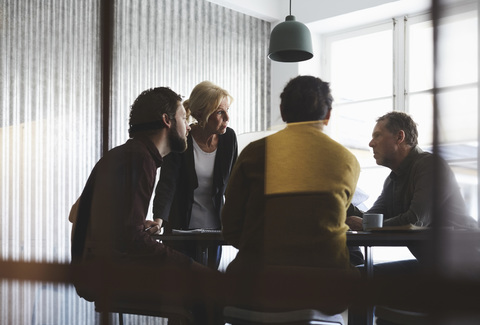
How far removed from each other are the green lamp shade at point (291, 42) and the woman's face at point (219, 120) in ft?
1.03

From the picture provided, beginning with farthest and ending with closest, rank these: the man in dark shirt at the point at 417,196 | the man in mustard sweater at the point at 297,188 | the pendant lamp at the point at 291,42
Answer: the pendant lamp at the point at 291,42
the man in mustard sweater at the point at 297,188
the man in dark shirt at the point at 417,196

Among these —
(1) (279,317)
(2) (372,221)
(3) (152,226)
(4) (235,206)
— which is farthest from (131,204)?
(2) (372,221)

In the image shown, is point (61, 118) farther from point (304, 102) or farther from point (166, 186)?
point (304, 102)

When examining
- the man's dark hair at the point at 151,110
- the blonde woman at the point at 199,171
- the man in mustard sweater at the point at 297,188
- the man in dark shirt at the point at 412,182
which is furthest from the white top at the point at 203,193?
the man in dark shirt at the point at 412,182

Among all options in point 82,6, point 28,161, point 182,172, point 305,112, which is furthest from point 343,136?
point 28,161

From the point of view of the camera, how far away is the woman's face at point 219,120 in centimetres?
145

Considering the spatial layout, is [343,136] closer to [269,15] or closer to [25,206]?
[269,15]

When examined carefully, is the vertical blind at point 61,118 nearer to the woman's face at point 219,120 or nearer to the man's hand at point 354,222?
the woman's face at point 219,120

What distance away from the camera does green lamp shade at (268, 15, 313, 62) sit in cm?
181

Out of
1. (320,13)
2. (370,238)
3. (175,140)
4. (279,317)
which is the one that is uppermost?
(320,13)

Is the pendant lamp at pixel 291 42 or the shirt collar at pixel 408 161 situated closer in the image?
the shirt collar at pixel 408 161

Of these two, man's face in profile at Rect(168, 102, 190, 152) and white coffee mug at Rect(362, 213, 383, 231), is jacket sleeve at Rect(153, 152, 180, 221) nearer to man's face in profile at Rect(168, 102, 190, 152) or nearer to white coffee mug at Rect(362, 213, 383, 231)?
man's face in profile at Rect(168, 102, 190, 152)

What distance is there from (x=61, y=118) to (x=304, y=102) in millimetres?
733

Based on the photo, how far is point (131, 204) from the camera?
50.9 inches
